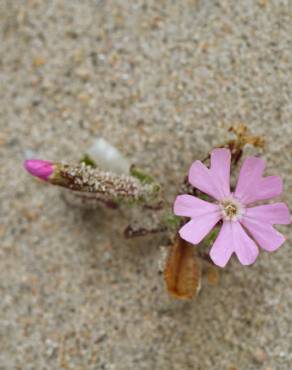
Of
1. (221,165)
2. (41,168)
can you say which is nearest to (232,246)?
(221,165)

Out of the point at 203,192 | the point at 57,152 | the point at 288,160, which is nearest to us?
the point at 203,192

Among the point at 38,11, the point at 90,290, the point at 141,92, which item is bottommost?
the point at 90,290

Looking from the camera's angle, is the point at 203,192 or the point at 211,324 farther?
the point at 211,324

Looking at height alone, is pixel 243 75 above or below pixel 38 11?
below

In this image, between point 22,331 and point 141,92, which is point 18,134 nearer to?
point 141,92

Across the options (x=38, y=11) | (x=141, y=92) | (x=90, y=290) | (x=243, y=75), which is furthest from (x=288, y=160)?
(x=38, y=11)

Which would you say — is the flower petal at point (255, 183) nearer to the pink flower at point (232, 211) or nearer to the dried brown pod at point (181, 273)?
the pink flower at point (232, 211)

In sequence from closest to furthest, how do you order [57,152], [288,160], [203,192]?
[203,192]
[288,160]
[57,152]

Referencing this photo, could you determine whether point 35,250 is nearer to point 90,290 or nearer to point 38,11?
point 90,290
